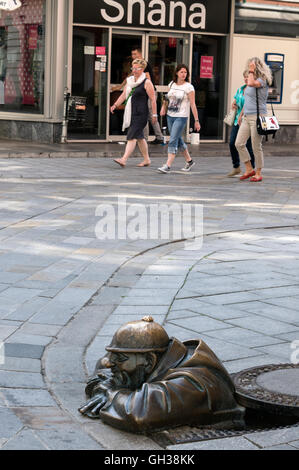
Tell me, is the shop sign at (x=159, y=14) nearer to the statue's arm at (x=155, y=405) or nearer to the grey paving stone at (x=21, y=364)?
the grey paving stone at (x=21, y=364)

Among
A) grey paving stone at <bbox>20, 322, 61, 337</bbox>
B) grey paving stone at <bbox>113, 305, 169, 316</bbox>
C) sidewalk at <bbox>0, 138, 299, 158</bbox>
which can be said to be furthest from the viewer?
sidewalk at <bbox>0, 138, 299, 158</bbox>

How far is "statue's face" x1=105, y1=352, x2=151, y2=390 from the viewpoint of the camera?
152 inches

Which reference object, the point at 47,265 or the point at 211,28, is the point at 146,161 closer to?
the point at 211,28

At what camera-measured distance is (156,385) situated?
372 cm

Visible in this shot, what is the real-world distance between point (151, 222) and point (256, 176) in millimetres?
4536

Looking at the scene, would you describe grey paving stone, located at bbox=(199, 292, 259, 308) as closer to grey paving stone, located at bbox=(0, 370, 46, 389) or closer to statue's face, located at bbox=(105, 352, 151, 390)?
grey paving stone, located at bbox=(0, 370, 46, 389)

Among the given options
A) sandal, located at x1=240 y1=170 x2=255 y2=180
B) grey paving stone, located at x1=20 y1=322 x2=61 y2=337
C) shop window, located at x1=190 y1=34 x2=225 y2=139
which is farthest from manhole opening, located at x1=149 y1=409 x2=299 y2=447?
shop window, located at x1=190 y1=34 x2=225 y2=139

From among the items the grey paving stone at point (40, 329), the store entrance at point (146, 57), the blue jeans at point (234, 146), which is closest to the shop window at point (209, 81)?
the store entrance at point (146, 57)

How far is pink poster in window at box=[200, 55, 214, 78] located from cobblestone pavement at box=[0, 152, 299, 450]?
10.1m

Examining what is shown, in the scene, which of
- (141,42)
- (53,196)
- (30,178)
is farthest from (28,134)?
(53,196)

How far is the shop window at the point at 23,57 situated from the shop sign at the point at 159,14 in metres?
0.94

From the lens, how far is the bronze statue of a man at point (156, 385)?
365cm
